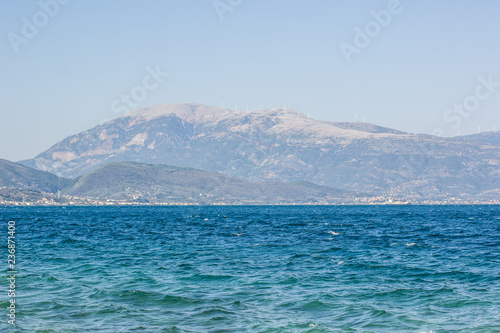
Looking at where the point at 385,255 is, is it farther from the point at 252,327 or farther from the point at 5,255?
the point at 5,255

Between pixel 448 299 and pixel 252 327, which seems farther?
pixel 448 299

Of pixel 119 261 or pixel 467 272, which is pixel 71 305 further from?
pixel 467 272

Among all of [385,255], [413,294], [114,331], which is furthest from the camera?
[385,255]

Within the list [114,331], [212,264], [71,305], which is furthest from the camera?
[212,264]

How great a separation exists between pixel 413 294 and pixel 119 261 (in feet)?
93.1

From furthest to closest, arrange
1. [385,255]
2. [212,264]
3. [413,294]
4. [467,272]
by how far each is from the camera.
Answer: [385,255] → [212,264] → [467,272] → [413,294]

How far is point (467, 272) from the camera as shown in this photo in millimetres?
42562

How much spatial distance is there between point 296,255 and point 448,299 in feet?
79.0

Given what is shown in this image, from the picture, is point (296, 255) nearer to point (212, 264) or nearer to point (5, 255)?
point (212, 264)

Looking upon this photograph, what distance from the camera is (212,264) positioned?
49062mm

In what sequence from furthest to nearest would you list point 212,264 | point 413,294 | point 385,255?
point 385,255, point 212,264, point 413,294

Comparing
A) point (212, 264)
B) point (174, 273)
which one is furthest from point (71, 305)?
point (212, 264)

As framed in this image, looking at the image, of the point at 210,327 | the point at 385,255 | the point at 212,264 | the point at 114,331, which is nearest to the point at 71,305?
the point at 114,331

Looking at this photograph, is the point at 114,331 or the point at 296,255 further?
the point at 296,255
